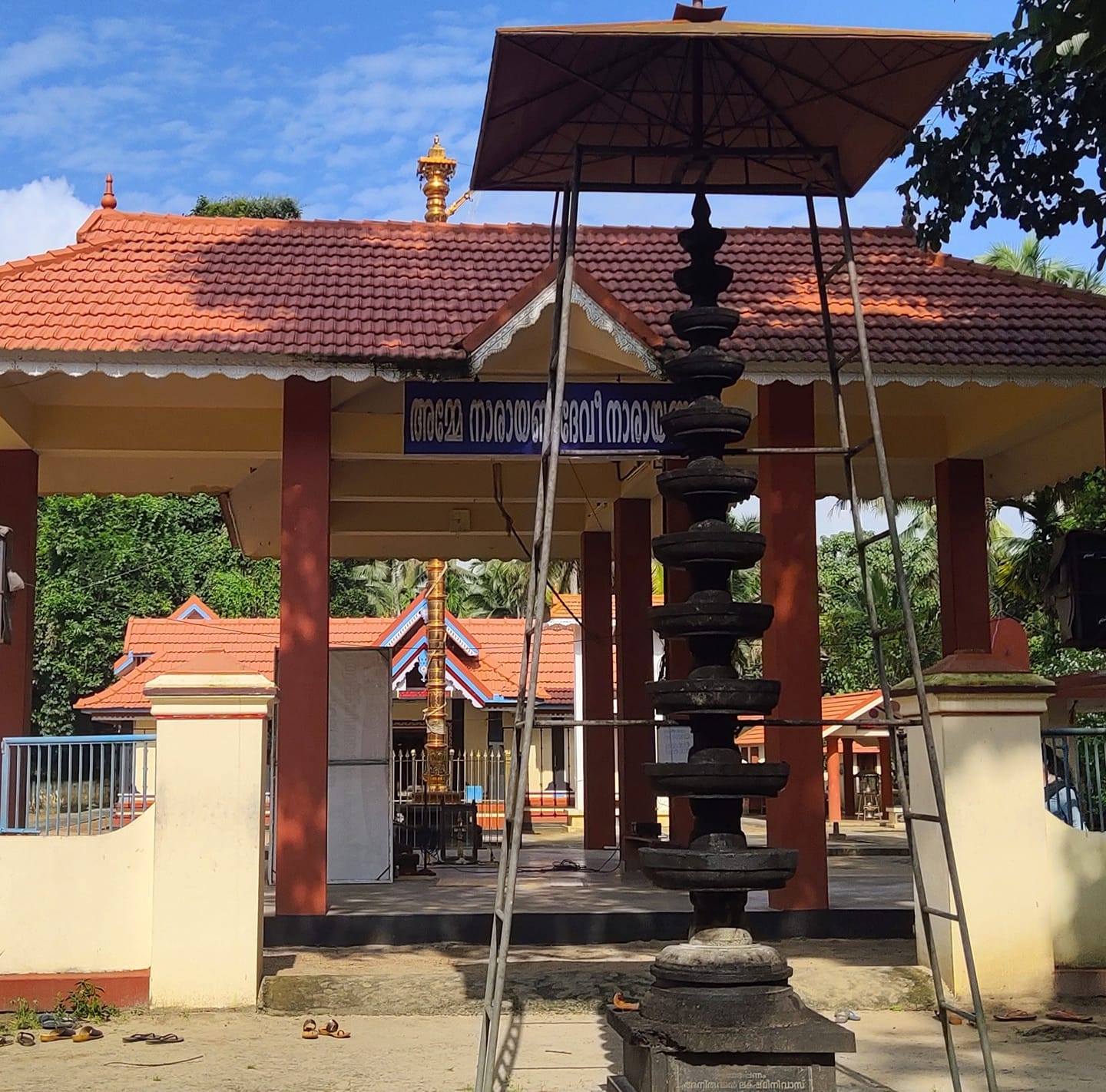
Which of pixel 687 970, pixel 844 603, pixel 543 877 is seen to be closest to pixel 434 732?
pixel 543 877

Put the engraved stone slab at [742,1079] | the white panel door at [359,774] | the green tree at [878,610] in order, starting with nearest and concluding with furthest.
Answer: the engraved stone slab at [742,1079]
the white panel door at [359,774]
the green tree at [878,610]

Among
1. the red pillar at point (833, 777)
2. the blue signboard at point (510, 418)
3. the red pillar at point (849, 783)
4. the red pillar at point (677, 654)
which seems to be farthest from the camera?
the red pillar at point (849, 783)

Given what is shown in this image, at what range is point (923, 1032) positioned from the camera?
310 inches

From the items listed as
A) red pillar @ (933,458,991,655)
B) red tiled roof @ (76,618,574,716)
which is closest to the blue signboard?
red pillar @ (933,458,991,655)

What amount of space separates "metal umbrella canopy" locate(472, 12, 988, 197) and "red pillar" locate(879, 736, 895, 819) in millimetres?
27400

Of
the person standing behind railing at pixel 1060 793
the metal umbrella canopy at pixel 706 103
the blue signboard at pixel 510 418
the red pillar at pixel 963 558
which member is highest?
the metal umbrella canopy at pixel 706 103

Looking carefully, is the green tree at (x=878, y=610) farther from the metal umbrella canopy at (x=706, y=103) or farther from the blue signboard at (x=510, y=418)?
the metal umbrella canopy at (x=706, y=103)

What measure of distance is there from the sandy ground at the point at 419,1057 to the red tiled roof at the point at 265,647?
18.1 m

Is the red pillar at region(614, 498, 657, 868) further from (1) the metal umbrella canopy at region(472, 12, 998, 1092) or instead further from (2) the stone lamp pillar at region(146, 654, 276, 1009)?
(1) the metal umbrella canopy at region(472, 12, 998, 1092)

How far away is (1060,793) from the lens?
8.97 metres

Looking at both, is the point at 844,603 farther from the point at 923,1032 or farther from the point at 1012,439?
the point at 923,1032

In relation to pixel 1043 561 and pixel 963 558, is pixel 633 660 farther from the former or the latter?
pixel 1043 561

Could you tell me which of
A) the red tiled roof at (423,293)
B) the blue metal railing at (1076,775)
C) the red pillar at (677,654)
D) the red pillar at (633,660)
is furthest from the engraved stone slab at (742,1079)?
the red pillar at (633,660)

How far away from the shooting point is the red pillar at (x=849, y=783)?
36.9 meters
